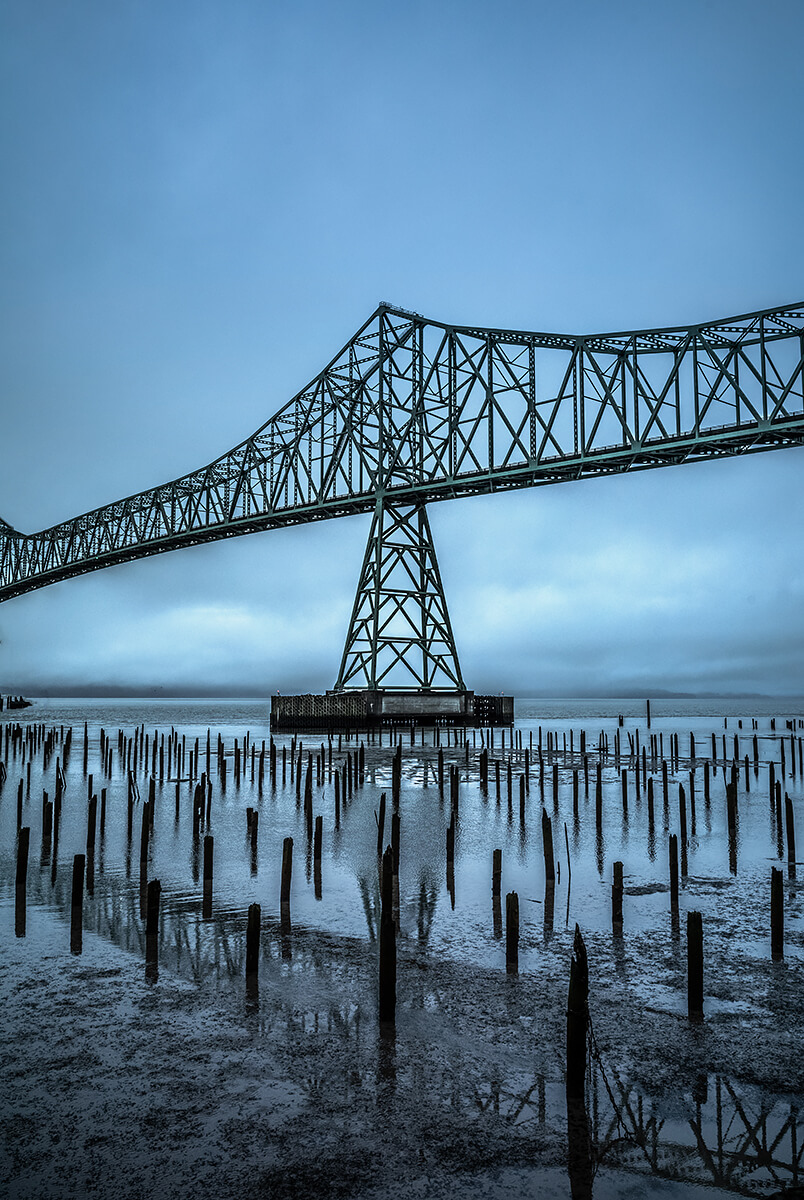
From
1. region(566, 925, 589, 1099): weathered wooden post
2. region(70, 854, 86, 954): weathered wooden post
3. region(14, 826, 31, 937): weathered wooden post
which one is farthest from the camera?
region(14, 826, 31, 937): weathered wooden post

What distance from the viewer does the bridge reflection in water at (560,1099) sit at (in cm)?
485

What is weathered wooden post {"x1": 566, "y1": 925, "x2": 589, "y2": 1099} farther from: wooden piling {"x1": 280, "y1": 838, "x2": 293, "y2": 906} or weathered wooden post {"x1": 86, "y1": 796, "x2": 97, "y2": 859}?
weathered wooden post {"x1": 86, "y1": 796, "x2": 97, "y2": 859}

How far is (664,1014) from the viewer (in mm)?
7051

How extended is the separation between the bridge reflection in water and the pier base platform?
32967 millimetres

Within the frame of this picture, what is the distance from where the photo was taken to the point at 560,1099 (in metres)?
5.57

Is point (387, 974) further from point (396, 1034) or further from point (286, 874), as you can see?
point (286, 874)

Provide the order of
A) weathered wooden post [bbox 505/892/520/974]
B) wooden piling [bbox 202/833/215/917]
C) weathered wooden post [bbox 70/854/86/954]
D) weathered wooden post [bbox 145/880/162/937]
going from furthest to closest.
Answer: wooden piling [bbox 202/833/215/917] < weathered wooden post [bbox 70/854/86/954] < weathered wooden post [bbox 145/880/162/937] < weathered wooden post [bbox 505/892/520/974]

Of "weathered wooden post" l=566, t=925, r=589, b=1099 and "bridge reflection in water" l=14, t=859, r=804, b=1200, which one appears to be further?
"weathered wooden post" l=566, t=925, r=589, b=1099

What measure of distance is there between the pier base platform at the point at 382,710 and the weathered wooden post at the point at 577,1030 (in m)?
34.8

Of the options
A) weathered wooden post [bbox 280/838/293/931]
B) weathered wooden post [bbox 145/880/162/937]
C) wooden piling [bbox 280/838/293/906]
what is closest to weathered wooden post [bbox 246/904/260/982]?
weathered wooden post [bbox 145/880/162/937]

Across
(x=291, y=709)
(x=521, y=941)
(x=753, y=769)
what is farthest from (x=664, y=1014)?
(x=291, y=709)

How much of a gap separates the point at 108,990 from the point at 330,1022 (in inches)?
82.9

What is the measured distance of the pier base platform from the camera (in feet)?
142

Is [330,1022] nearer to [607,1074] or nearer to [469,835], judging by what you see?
[607,1074]
